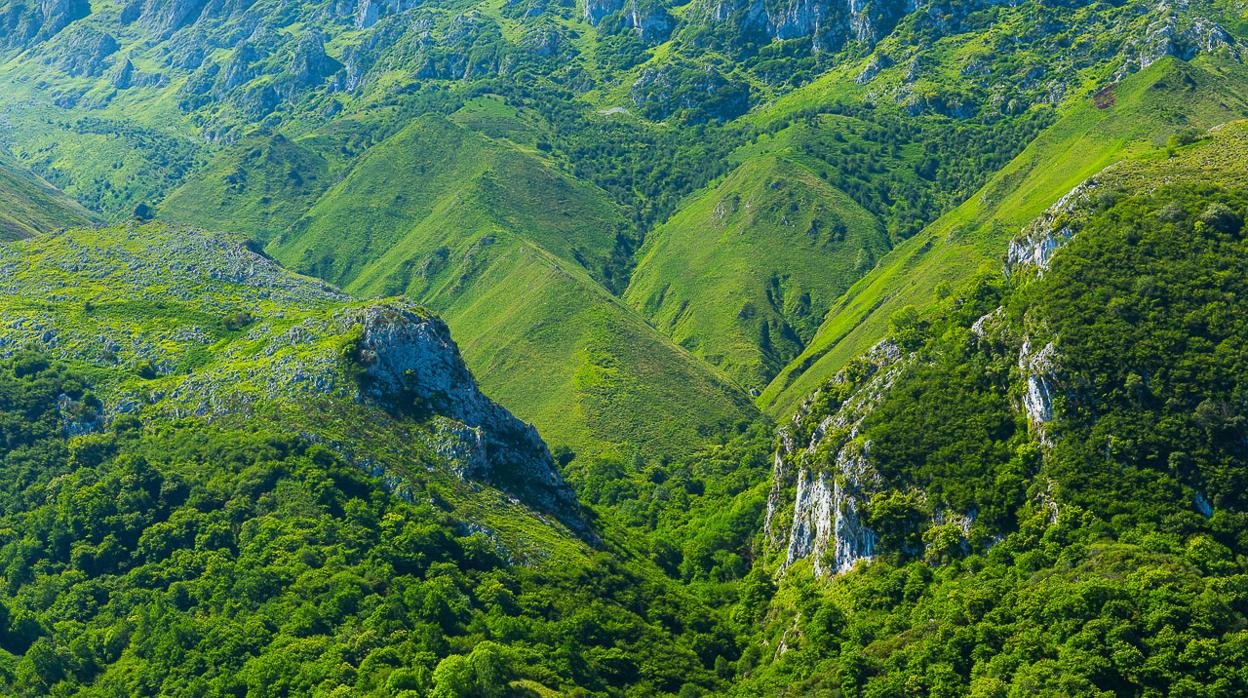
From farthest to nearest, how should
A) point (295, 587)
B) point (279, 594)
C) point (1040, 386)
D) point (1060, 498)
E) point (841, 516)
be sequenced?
point (841, 516) → point (1040, 386) → point (279, 594) → point (295, 587) → point (1060, 498)

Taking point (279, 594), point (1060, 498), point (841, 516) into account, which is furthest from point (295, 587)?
point (1060, 498)

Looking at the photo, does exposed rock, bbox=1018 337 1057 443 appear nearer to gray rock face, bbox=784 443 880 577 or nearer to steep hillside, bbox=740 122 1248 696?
steep hillside, bbox=740 122 1248 696

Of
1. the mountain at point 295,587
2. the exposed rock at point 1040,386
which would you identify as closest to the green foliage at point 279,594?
the mountain at point 295,587

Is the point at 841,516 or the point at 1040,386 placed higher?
the point at 1040,386

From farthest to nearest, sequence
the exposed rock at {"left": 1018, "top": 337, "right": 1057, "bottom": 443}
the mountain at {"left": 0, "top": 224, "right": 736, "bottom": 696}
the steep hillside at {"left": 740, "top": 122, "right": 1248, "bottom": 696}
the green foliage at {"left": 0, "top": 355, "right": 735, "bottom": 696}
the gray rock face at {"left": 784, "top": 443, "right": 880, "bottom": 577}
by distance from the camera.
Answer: the gray rock face at {"left": 784, "top": 443, "right": 880, "bottom": 577}
the exposed rock at {"left": 1018, "top": 337, "right": 1057, "bottom": 443}
the mountain at {"left": 0, "top": 224, "right": 736, "bottom": 696}
the green foliage at {"left": 0, "top": 355, "right": 735, "bottom": 696}
the steep hillside at {"left": 740, "top": 122, "right": 1248, "bottom": 696}

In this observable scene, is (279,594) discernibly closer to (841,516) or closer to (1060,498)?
(841,516)

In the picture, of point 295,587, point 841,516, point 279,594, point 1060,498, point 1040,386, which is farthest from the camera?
point 841,516

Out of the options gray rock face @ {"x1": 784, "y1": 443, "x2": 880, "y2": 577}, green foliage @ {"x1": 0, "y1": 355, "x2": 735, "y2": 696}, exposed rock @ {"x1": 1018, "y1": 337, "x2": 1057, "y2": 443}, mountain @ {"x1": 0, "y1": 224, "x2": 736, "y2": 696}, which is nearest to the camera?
green foliage @ {"x1": 0, "y1": 355, "x2": 735, "y2": 696}

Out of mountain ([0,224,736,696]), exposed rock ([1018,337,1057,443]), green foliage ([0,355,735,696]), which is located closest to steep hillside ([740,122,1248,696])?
exposed rock ([1018,337,1057,443])

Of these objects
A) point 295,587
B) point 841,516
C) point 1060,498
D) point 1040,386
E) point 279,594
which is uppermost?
point 1040,386
